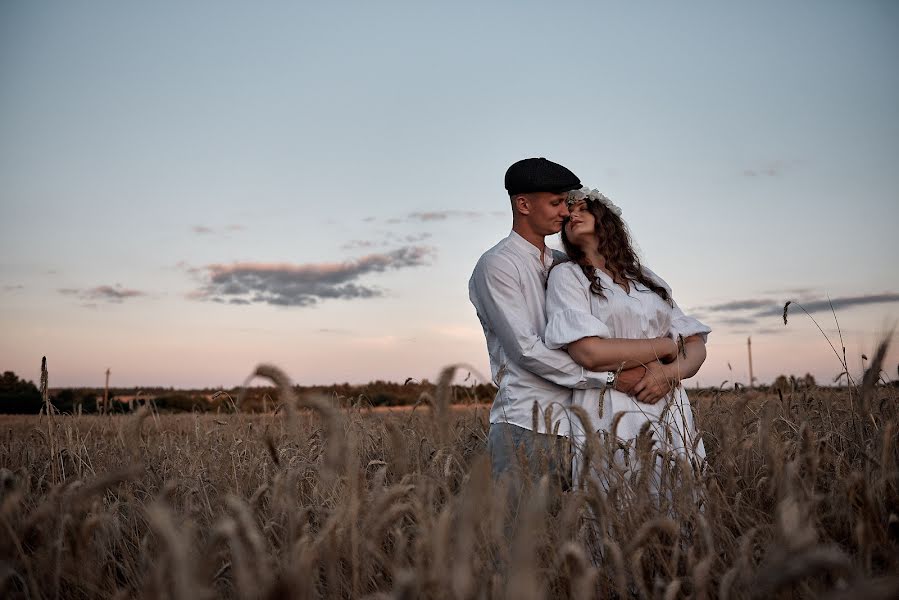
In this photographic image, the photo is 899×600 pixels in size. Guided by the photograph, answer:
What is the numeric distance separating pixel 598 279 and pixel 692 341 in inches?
33.1

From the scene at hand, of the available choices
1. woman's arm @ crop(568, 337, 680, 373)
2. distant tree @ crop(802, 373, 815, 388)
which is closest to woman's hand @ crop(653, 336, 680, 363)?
woman's arm @ crop(568, 337, 680, 373)

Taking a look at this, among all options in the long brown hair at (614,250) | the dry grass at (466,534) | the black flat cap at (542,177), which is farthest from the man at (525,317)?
the dry grass at (466,534)

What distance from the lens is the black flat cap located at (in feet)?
15.9

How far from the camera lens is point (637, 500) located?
9.48ft

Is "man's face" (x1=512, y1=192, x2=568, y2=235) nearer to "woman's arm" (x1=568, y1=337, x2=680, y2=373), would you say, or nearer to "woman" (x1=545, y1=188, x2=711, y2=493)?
"woman" (x1=545, y1=188, x2=711, y2=493)

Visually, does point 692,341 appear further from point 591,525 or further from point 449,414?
point 449,414

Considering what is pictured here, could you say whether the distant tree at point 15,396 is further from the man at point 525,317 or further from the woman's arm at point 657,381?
the woman's arm at point 657,381

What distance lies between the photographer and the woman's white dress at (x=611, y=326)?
4.19 meters

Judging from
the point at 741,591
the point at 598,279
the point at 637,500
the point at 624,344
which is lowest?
the point at 741,591

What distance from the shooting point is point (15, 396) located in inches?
663

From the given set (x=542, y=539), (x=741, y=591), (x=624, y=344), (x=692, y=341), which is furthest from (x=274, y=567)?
(x=692, y=341)

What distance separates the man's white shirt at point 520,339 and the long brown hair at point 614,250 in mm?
308

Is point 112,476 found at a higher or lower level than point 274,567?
higher

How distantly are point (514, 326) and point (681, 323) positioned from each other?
1.24 meters
